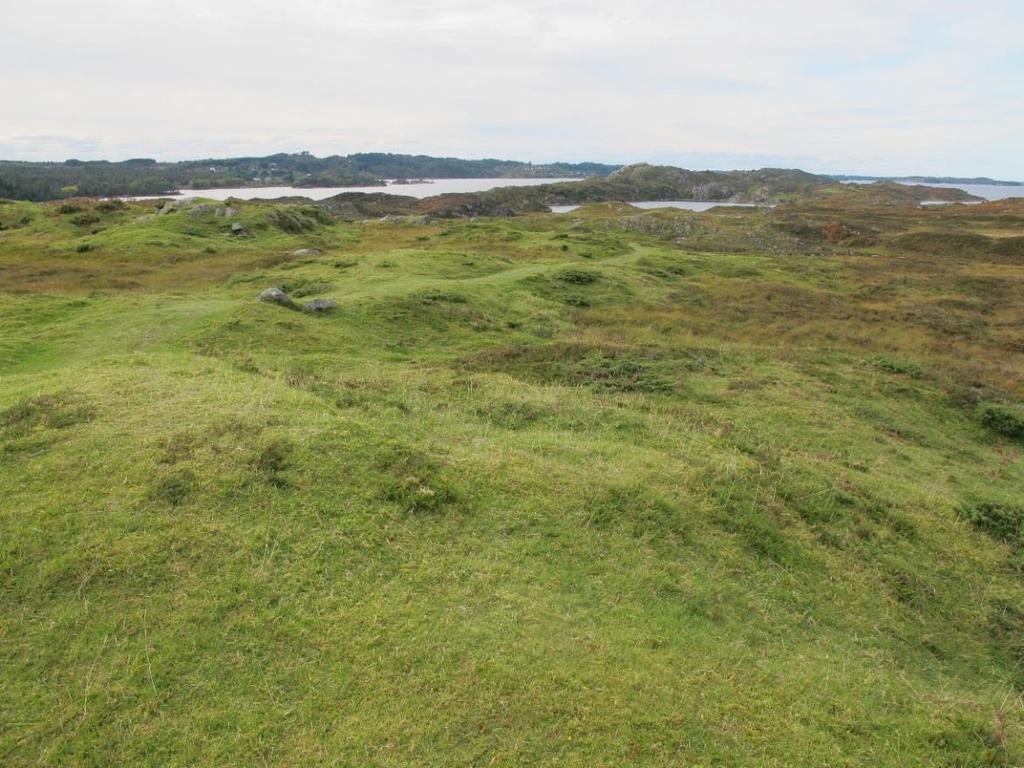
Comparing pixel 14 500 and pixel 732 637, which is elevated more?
pixel 14 500

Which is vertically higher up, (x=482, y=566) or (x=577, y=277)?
(x=577, y=277)

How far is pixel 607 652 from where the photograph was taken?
793 centimetres

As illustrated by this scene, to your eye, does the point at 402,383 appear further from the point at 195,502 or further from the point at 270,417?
the point at 195,502

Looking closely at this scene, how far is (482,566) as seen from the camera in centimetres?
935

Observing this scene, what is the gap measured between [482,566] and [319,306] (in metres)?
21.2

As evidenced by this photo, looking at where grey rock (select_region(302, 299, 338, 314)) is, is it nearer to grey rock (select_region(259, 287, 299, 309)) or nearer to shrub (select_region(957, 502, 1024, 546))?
grey rock (select_region(259, 287, 299, 309))

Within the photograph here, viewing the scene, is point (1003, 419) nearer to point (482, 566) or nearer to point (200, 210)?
point (482, 566)

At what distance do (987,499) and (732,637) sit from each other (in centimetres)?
1120

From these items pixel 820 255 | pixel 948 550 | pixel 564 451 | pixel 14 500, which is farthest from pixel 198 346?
pixel 820 255

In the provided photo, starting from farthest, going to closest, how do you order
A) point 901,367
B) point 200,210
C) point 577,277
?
point 200,210, point 577,277, point 901,367

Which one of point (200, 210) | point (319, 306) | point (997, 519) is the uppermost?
point (200, 210)

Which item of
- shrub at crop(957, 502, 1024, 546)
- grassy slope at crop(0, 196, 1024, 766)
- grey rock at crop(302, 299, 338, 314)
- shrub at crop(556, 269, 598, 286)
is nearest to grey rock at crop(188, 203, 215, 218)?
shrub at crop(556, 269, 598, 286)

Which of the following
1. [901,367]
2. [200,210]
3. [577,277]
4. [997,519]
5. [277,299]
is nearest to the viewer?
[997,519]

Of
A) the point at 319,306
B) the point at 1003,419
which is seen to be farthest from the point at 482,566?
the point at 1003,419
